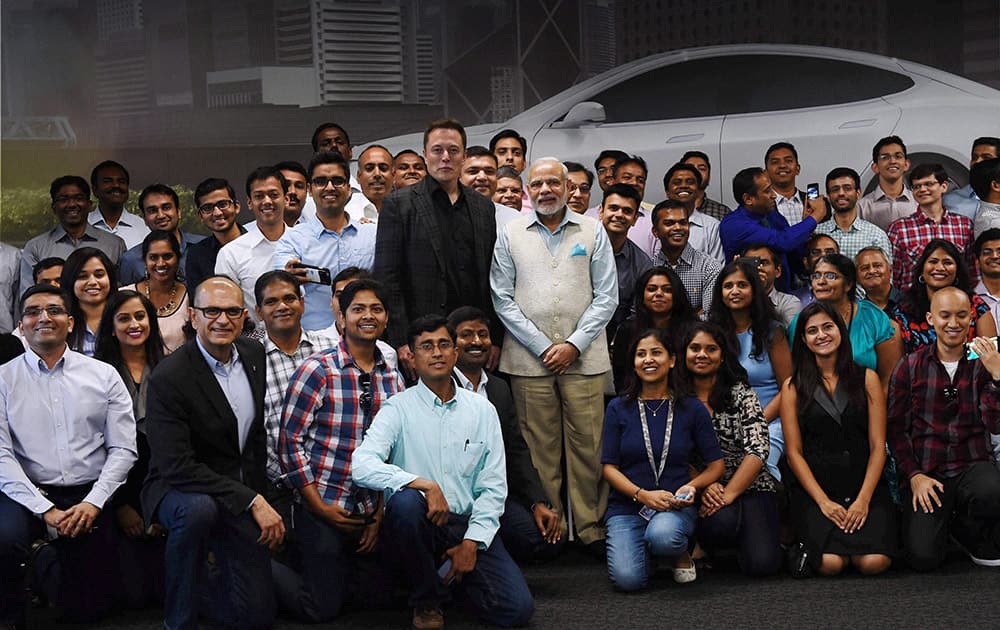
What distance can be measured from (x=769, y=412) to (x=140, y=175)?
344 centimetres

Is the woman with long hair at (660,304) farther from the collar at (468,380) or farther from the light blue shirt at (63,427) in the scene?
the light blue shirt at (63,427)

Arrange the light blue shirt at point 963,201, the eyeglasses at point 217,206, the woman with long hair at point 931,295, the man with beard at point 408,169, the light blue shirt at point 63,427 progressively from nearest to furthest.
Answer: the light blue shirt at point 63,427 < the woman with long hair at point 931,295 < the eyeglasses at point 217,206 < the man with beard at point 408,169 < the light blue shirt at point 963,201

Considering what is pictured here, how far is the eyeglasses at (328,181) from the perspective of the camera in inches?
189

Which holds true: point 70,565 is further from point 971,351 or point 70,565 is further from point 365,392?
point 971,351

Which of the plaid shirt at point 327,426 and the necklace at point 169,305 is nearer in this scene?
the plaid shirt at point 327,426

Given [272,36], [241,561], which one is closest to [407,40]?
[272,36]

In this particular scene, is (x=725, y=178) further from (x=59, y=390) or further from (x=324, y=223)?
(x=59, y=390)

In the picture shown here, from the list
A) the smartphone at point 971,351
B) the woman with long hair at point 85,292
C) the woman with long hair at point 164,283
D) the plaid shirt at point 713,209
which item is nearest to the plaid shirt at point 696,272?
the plaid shirt at point 713,209

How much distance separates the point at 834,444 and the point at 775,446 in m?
0.24

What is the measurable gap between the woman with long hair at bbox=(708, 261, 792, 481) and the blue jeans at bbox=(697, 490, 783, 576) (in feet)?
1.41

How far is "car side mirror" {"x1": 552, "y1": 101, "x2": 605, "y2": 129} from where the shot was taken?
6750 mm

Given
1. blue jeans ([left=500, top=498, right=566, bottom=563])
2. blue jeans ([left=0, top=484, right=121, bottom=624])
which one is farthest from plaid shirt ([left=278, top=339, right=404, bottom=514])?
blue jeans ([left=0, top=484, right=121, bottom=624])

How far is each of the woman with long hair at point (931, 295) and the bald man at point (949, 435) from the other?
337mm

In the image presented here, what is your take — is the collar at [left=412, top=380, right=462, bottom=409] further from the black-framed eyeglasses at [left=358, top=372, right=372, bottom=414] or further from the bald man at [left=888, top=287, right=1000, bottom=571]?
the bald man at [left=888, top=287, right=1000, bottom=571]
